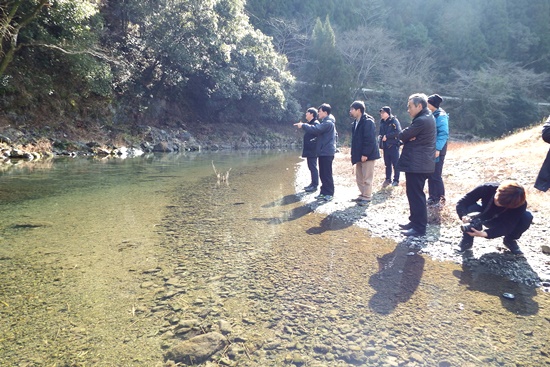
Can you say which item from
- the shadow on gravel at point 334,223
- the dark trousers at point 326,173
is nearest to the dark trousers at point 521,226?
the shadow on gravel at point 334,223

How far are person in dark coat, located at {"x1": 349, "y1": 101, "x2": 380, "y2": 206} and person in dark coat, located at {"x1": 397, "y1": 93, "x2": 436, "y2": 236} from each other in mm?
1653

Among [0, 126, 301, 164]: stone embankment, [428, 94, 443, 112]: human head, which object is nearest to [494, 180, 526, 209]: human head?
[428, 94, 443, 112]: human head

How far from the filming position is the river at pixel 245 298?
217 cm

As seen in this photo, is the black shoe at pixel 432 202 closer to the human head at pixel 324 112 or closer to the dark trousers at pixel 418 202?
the dark trousers at pixel 418 202

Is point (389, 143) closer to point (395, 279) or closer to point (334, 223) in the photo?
point (334, 223)

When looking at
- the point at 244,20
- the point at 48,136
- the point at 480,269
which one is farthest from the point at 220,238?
the point at 244,20

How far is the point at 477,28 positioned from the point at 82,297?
57857 mm

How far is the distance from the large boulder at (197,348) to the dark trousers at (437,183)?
4.93m

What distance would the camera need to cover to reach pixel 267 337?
91.8 inches

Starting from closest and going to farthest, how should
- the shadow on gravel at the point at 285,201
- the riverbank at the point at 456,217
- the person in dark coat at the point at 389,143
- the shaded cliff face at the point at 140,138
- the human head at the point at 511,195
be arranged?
the human head at the point at 511,195 < the riverbank at the point at 456,217 < the shadow on gravel at the point at 285,201 < the person in dark coat at the point at 389,143 < the shaded cliff face at the point at 140,138

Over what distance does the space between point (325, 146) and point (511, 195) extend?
3.68 meters

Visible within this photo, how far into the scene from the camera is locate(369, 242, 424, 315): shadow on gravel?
2811mm

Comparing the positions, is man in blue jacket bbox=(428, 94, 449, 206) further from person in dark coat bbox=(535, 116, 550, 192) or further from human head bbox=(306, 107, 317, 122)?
human head bbox=(306, 107, 317, 122)

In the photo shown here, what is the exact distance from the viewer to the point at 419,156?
441 centimetres
